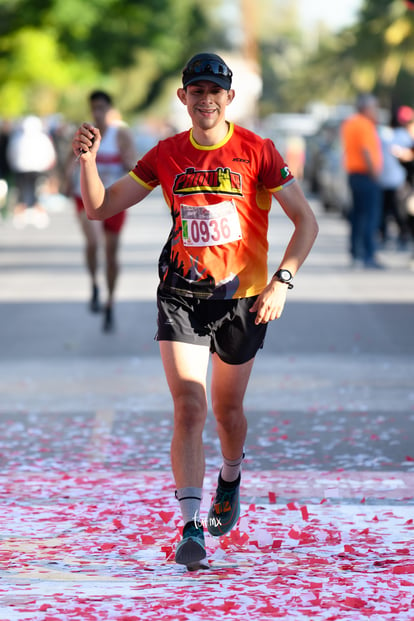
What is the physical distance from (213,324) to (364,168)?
495 inches

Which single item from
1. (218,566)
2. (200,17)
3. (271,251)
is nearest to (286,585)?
(218,566)

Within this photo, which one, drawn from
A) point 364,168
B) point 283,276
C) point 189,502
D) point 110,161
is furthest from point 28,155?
point 189,502

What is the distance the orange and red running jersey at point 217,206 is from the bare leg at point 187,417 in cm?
28

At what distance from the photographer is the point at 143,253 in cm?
2189

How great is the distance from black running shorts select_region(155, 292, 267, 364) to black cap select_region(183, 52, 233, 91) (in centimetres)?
81

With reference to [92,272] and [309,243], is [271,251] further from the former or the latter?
[309,243]

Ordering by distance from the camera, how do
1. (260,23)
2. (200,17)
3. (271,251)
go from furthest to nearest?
1. (260,23)
2. (200,17)
3. (271,251)

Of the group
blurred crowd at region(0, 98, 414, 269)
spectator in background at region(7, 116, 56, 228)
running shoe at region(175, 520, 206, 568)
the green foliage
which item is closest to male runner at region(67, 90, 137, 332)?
blurred crowd at region(0, 98, 414, 269)

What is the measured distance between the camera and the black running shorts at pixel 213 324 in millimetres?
5645

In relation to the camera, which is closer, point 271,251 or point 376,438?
point 376,438

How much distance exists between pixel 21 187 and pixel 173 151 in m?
23.7

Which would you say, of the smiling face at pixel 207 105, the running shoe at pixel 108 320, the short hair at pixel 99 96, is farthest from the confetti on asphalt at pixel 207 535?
the short hair at pixel 99 96

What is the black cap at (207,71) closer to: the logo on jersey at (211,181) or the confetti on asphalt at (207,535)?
the logo on jersey at (211,181)

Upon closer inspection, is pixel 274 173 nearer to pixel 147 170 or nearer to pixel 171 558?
pixel 147 170
